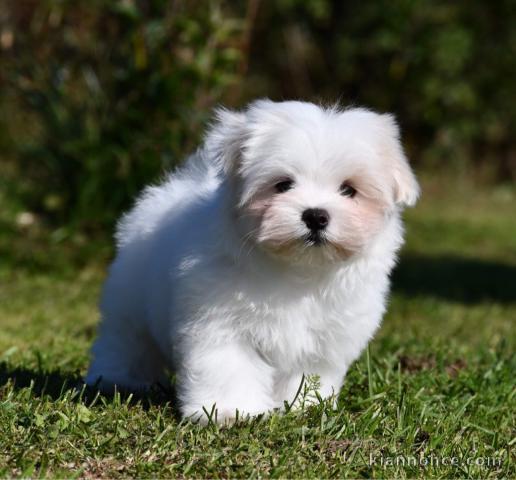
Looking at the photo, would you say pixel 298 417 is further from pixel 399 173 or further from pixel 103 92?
pixel 103 92

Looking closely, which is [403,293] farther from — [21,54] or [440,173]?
[440,173]

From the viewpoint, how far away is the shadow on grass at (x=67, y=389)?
4.10 metres

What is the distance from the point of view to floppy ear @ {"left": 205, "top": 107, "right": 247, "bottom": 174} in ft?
13.0

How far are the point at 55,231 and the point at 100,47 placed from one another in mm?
1787

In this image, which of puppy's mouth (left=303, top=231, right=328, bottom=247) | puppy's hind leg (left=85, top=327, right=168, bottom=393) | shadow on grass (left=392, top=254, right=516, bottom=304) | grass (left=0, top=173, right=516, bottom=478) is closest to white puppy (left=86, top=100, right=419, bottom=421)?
puppy's mouth (left=303, top=231, right=328, bottom=247)

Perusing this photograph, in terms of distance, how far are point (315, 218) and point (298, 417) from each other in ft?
2.59

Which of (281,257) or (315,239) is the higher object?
(315,239)

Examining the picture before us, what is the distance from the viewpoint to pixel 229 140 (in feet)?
13.1

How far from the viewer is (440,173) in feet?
57.0

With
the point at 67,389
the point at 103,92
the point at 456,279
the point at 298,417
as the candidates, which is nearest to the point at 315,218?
the point at 298,417

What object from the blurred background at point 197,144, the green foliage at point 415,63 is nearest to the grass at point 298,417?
the blurred background at point 197,144

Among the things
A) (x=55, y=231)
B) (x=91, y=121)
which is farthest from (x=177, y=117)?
(x=55, y=231)

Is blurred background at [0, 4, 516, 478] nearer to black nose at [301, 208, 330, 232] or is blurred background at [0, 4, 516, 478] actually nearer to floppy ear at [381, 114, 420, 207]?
floppy ear at [381, 114, 420, 207]

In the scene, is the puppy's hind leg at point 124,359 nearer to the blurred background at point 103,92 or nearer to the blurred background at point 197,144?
the blurred background at point 197,144
